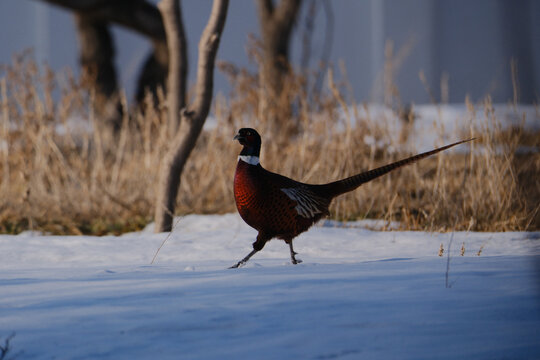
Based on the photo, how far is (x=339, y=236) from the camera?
120 inches

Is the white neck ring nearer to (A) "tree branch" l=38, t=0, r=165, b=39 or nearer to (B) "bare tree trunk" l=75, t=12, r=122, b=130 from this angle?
(A) "tree branch" l=38, t=0, r=165, b=39

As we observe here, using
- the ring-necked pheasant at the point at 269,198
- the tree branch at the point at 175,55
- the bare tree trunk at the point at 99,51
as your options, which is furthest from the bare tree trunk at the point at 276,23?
the ring-necked pheasant at the point at 269,198

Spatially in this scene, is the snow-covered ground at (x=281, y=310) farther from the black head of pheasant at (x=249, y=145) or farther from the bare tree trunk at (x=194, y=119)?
the bare tree trunk at (x=194, y=119)

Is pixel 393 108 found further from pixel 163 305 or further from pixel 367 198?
pixel 163 305

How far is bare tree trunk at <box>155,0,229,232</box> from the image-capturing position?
316 cm

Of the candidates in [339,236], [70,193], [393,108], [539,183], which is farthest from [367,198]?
[70,193]

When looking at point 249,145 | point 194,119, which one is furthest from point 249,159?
point 194,119

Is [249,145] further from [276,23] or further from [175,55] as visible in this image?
[276,23]

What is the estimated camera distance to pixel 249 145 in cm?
203

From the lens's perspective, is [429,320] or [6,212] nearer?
[429,320]

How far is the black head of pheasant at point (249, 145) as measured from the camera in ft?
6.61

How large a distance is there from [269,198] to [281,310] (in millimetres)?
552

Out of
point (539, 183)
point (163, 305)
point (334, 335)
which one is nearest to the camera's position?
point (334, 335)

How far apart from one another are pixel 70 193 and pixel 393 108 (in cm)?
250
